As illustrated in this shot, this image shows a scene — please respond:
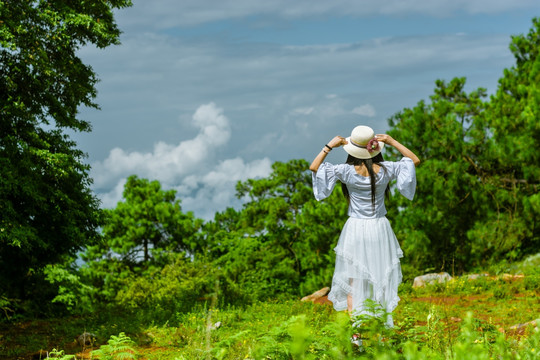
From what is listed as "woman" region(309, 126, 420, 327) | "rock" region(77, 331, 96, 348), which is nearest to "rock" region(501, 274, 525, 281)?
"woman" region(309, 126, 420, 327)

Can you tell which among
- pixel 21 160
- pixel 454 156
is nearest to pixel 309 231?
pixel 454 156

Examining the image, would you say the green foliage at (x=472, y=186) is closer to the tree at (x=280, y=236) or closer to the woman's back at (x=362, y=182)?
the tree at (x=280, y=236)

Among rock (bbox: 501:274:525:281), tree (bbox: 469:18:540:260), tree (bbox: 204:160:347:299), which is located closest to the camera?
rock (bbox: 501:274:525:281)

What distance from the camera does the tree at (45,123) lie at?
9.94 metres

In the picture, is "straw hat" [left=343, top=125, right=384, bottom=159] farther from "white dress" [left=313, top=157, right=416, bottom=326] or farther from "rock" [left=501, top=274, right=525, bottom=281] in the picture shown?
"rock" [left=501, top=274, right=525, bottom=281]

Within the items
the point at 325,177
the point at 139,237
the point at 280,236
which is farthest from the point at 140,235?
the point at 325,177

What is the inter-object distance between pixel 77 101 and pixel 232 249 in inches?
628

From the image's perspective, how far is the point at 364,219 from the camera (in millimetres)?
6473

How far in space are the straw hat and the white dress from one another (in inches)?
6.8

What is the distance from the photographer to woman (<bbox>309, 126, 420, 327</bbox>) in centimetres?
641

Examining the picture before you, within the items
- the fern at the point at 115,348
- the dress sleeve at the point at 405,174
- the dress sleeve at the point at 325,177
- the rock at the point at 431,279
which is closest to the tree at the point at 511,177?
the rock at the point at 431,279

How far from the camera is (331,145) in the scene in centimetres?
651

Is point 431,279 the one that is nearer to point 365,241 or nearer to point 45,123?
point 365,241

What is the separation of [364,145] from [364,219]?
845mm
